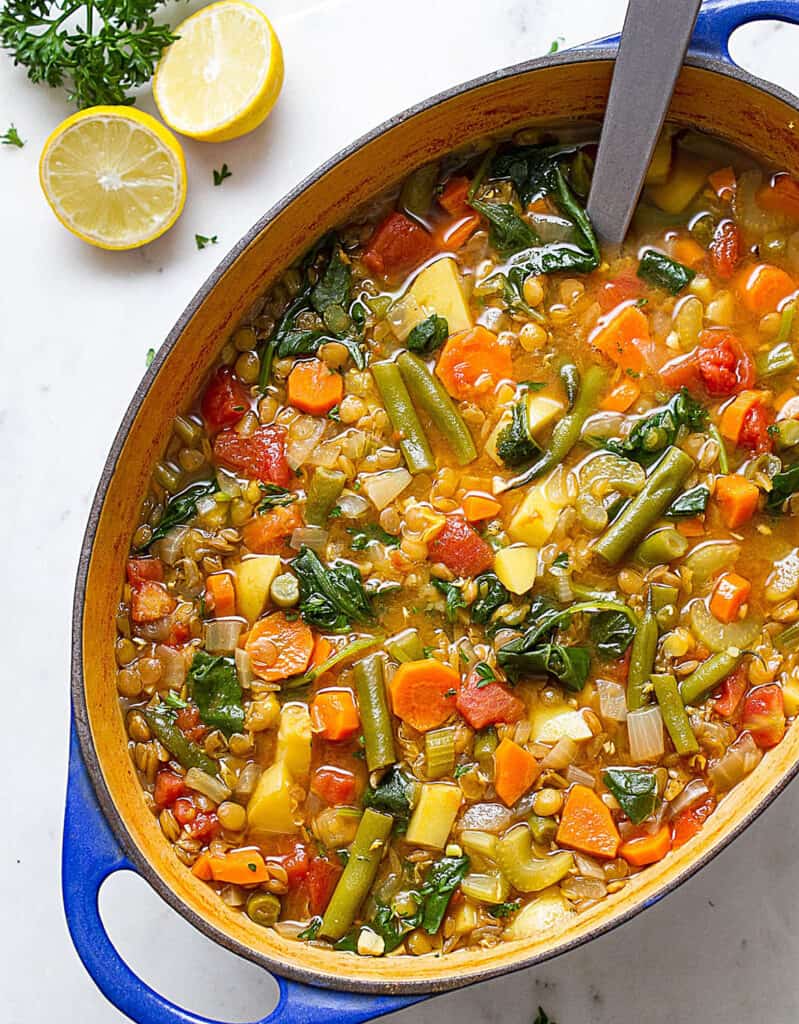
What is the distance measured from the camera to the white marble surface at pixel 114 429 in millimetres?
4191

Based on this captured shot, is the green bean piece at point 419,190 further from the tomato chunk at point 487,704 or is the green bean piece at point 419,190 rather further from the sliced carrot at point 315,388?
the tomato chunk at point 487,704

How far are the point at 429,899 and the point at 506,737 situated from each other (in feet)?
1.93

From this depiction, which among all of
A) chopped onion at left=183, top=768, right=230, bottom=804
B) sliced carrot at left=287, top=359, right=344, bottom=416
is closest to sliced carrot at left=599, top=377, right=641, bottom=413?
sliced carrot at left=287, top=359, right=344, bottom=416

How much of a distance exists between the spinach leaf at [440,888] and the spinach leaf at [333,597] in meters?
0.85

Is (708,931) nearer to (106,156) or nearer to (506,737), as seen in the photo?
(506,737)

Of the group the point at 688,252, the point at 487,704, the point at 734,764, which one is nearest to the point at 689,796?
the point at 734,764

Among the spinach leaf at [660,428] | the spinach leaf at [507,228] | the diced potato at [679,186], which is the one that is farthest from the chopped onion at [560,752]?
the diced potato at [679,186]

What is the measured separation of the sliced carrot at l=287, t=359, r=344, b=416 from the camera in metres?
4.02

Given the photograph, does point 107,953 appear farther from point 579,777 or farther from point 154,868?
point 579,777

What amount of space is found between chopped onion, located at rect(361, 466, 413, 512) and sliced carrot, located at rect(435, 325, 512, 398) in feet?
1.12

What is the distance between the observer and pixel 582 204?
404cm

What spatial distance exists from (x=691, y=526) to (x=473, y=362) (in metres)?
0.92

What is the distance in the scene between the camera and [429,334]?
13.1 ft

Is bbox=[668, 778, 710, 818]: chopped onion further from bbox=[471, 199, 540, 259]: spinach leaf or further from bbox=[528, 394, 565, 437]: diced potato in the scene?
bbox=[471, 199, 540, 259]: spinach leaf
